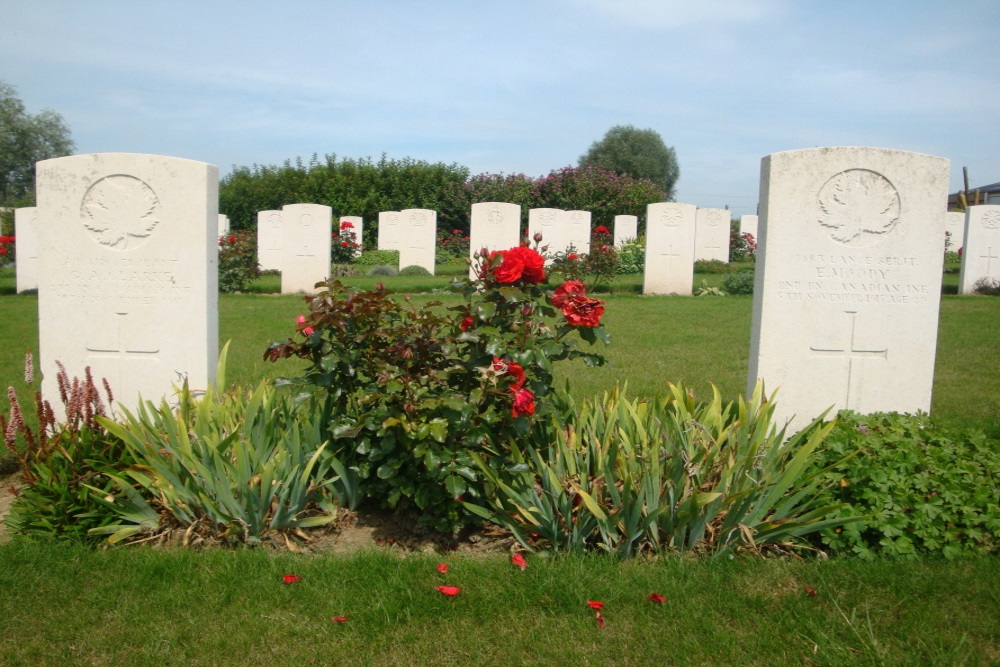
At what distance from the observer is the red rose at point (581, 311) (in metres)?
3.29

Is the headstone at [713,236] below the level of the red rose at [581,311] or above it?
above

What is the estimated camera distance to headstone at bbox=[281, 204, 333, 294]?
48.6ft

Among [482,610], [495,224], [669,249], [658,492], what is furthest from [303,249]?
[482,610]

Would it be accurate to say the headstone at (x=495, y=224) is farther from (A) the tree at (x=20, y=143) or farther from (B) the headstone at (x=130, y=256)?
(A) the tree at (x=20, y=143)

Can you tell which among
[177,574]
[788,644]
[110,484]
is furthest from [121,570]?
[788,644]

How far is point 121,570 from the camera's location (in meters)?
3.17

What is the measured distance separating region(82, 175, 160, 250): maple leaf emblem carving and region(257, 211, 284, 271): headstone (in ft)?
50.3

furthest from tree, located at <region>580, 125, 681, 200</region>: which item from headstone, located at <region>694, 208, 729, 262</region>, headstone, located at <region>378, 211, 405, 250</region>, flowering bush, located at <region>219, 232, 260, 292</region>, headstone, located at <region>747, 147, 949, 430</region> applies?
headstone, located at <region>747, 147, 949, 430</region>

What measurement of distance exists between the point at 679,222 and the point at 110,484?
41.9ft

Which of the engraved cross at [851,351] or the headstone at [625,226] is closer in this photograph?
the engraved cross at [851,351]

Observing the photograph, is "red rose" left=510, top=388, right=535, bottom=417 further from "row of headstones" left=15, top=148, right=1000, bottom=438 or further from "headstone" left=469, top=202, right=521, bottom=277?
"headstone" left=469, top=202, right=521, bottom=277

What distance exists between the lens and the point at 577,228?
685 inches

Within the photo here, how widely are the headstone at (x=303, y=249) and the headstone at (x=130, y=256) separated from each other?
10.3 meters

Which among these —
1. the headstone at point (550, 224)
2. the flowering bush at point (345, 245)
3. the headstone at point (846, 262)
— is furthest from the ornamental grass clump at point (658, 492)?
the flowering bush at point (345, 245)
